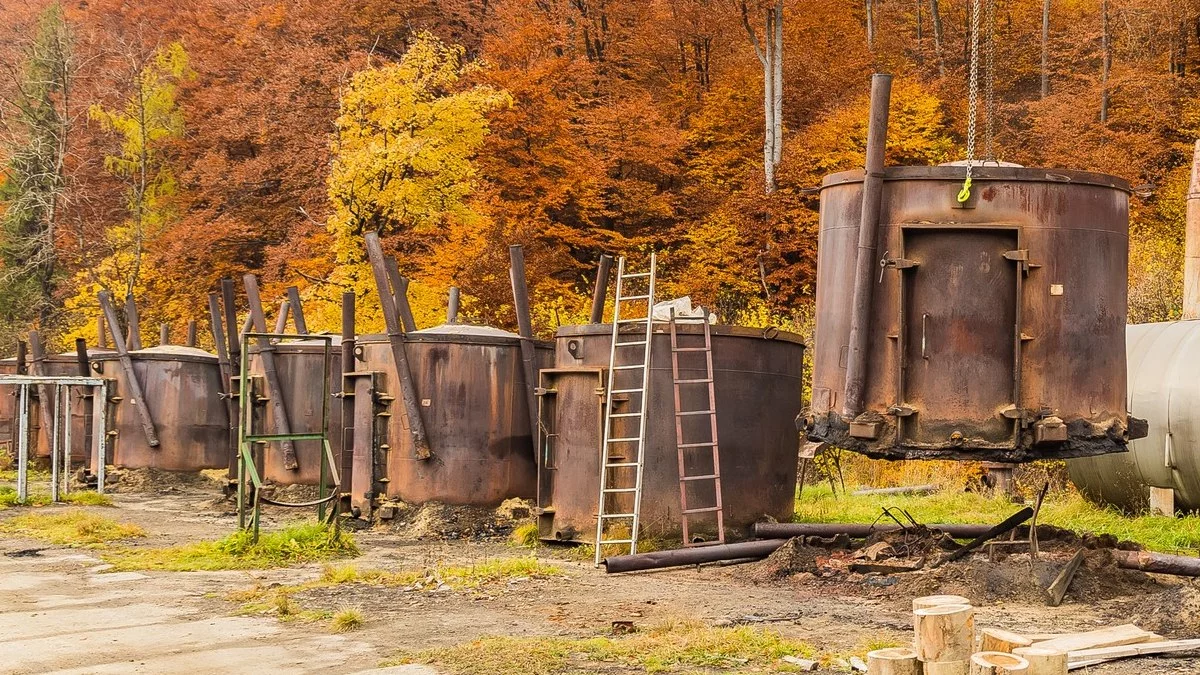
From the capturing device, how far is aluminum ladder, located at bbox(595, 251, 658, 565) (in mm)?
13562

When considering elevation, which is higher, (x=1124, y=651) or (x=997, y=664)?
(x=997, y=664)

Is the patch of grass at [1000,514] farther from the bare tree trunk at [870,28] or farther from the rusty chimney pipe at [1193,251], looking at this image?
the bare tree trunk at [870,28]

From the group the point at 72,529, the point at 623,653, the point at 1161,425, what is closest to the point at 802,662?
the point at 623,653

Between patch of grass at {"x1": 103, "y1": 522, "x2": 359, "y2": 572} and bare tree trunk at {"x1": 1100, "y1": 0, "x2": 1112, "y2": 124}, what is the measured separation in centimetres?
2589

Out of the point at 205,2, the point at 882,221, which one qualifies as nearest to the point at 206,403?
the point at 882,221

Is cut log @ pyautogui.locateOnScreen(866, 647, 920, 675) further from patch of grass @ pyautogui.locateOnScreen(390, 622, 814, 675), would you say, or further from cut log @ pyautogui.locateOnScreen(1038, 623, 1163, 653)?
cut log @ pyautogui.locateOnScreen(1038, 623, 1163, 653)

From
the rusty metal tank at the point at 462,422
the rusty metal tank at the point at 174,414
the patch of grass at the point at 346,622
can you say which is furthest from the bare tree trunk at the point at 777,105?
the patch of grass at the point at 346,622

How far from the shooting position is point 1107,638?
8375mm

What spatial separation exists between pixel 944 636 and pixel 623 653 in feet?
10.0

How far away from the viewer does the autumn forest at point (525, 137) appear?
98.4 ft

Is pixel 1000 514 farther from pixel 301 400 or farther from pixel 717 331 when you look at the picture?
pixel 301 400

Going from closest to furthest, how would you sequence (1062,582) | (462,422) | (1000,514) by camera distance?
(1062,582) → (462,422) → (1000,514)

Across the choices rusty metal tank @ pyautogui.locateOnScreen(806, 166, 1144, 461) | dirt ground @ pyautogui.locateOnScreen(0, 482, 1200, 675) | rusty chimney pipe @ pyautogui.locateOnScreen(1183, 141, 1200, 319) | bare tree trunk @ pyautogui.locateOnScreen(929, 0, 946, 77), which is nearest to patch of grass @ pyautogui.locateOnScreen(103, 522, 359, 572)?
dirt ground @ pyautogui.locateOnScreen(0, 482, 1200, 675)

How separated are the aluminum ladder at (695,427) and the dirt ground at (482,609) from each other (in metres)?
0.90
